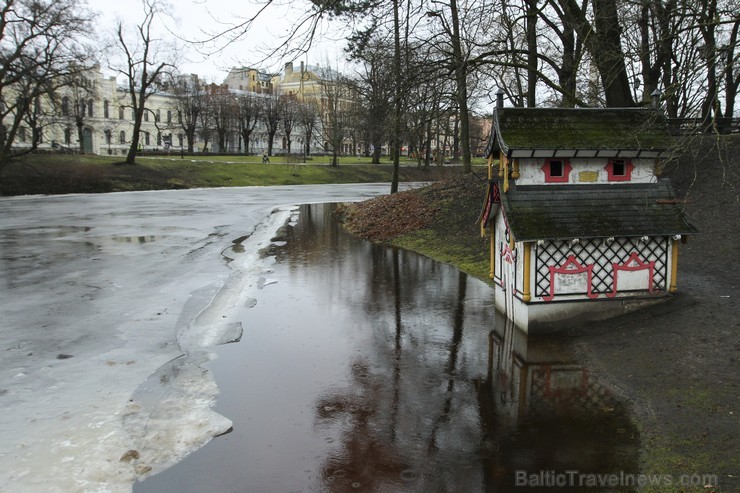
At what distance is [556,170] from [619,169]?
134cm

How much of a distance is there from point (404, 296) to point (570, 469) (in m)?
8.59

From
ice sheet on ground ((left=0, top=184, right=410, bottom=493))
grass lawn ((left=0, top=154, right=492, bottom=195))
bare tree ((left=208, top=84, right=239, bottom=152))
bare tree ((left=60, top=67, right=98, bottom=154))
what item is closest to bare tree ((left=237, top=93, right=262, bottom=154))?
bare tree ((left=208, top=84, right=239, bottom=152))

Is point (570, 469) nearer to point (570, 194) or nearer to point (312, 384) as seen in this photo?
point (312, 384)

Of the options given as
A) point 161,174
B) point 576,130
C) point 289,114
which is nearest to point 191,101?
point 289,114

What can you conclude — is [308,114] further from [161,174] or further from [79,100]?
[161,174]

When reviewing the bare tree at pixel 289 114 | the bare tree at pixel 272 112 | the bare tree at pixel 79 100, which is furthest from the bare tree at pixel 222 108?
the bare tree at pixel 79 100

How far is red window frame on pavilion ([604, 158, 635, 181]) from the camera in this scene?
38.8 feet

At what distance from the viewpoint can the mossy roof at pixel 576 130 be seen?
1141 centimetres

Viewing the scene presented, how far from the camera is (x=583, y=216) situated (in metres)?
11.4

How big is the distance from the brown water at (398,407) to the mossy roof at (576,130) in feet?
12.5

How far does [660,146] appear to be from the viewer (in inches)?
452

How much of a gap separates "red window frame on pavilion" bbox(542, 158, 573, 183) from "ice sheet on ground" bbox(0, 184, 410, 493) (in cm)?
704

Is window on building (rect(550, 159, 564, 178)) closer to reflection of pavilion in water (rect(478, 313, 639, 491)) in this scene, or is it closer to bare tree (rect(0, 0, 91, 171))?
reflection of pavilion in water (rect(478, 313, 639, 491))

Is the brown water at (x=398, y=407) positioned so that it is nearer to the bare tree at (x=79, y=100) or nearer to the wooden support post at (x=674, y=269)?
the wooden support post at (x=674, y=269)
